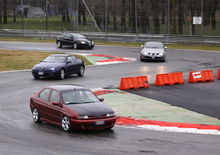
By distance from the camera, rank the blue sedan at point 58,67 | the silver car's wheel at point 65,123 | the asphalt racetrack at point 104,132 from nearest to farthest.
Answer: the asphalt racetrack at point 104,132 → the silver car's wheel at point 65,123 → the blue sedan at point 58,67

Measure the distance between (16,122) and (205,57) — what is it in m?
27.4

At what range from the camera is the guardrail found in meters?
50.1

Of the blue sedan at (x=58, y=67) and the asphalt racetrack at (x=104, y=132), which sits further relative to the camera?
the blue sedan at (x=58, y=67)

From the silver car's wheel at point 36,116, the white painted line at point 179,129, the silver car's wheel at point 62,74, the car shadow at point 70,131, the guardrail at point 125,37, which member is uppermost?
the guardrail at point 125,37

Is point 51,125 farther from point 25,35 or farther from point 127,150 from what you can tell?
point 25,35

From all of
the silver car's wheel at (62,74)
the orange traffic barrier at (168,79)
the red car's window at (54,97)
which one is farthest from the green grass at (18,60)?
the red car's window at (54,97)

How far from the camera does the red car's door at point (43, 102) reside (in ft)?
52.6

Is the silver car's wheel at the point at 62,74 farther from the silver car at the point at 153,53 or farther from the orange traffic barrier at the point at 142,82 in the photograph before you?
the silver car at the point at 153,53

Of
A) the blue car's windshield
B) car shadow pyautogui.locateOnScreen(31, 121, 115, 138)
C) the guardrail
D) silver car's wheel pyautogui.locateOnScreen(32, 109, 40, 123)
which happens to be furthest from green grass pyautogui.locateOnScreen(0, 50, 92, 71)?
car shadow pyautogui.locateOnScreen(31, 121, 115, 138)

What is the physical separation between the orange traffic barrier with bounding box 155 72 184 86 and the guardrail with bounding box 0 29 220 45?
76.0ft

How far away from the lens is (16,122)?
16.6 metres

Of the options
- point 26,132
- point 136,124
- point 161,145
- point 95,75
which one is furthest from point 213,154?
point 95,75

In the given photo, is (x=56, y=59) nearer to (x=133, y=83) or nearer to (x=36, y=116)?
(x=133, y=83)

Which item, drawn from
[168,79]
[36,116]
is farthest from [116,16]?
[36,116]
